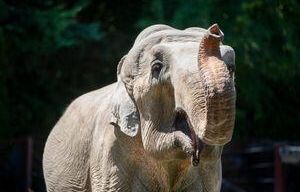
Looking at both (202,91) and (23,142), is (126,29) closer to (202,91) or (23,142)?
(23,142)

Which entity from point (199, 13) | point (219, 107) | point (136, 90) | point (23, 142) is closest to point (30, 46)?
point (23, 142)

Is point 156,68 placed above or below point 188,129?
above

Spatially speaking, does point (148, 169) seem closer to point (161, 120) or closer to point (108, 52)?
point (161, 120)

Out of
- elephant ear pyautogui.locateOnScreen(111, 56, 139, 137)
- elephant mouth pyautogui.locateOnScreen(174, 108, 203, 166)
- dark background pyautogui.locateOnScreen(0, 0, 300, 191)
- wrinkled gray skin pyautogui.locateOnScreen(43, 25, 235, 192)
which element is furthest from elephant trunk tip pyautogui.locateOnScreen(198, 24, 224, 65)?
dark background pyautogui.locateOnScreen(0, 0, 300, 191)

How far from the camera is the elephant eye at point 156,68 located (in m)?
5.15

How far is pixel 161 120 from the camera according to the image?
5176 millimetres

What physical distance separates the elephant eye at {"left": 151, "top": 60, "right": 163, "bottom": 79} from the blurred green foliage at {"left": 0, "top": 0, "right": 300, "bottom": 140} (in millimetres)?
4293

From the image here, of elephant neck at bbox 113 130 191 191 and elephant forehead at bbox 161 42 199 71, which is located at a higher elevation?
elephant forehead at bbox 161 42 199 71

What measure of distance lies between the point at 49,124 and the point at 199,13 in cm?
212

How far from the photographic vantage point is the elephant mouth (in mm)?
4938

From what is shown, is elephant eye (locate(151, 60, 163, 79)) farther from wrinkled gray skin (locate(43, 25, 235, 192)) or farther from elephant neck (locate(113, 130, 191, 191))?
elephant neck (locate(113, 130, 191, 191))

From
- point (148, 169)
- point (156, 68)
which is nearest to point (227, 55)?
point (156, 68)

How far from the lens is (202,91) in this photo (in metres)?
4.74

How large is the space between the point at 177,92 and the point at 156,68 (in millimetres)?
223
